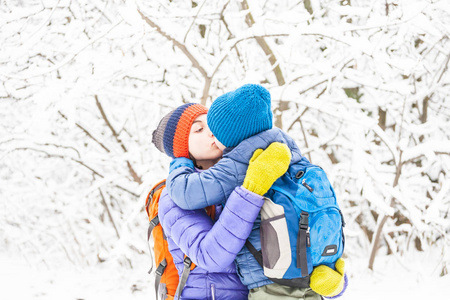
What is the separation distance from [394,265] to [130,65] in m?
3.54

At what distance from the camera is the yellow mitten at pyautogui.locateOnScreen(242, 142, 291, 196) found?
42.3 inches

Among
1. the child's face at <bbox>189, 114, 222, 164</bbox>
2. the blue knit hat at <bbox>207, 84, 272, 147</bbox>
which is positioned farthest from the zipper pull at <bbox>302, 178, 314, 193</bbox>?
the child's face at <bbox>189, 114, 222, 164</bbox>

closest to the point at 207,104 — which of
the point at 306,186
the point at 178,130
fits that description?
the point at 178,130

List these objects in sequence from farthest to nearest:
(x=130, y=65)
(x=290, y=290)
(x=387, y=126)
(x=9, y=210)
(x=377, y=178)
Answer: (x=9, y=210) < (x=387, y=126) < (x=130, y=65) < (x=377, y=178) < (x=290, y=290)

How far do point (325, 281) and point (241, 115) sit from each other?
21.4 inches

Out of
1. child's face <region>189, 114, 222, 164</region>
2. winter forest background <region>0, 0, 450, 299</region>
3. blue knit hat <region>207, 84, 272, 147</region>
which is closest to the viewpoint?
blue knit hat <region>207, 84, 272, 147</region>

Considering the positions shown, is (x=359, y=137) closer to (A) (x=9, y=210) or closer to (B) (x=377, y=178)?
(B) (x=377, y=178)

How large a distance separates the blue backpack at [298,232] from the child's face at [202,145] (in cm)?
32

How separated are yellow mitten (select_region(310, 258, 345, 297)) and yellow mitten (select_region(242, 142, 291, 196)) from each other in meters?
0.28

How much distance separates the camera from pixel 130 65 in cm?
321

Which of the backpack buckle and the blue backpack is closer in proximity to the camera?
the blue backpack

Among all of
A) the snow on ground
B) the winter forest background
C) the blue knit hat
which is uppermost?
A: the blue knit hat

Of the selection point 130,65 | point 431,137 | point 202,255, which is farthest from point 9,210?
point 431,137

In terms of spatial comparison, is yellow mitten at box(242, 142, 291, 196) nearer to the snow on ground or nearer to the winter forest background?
the winter forest background
